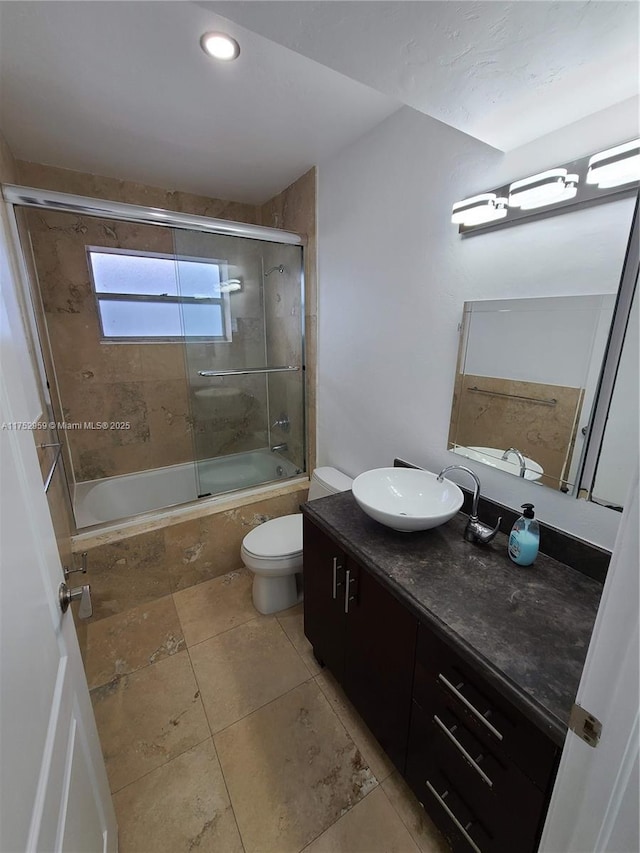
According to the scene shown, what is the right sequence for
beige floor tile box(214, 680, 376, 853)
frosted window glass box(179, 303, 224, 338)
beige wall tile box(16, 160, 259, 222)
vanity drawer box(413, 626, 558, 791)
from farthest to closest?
frosted window glass box(179, 303, 224, 338) → beige wall tile box(16, 160, 259, 222) → beige floor tile box(214, 680, 376, 853) → vanity drawer box(413, 626, 558, 791)

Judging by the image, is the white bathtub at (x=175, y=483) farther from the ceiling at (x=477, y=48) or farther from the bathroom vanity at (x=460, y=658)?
the ceiling at (x=477, y=48)

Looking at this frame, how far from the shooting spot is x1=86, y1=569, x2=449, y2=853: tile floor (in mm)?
1107

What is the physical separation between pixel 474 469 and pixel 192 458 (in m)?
2.21

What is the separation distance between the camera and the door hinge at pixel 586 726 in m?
0.50

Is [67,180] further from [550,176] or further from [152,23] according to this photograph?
[550,176]

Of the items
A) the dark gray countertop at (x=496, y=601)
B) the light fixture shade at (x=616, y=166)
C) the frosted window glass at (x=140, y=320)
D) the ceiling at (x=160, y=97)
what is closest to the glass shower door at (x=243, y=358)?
the frosted window glass at (x=140, y=320)

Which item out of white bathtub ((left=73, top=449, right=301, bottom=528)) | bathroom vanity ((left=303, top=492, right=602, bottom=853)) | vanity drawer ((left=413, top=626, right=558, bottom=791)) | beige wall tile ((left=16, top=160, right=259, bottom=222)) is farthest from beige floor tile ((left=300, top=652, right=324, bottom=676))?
beige wall tile ((left=16, top=160, right=259, bottom=222))

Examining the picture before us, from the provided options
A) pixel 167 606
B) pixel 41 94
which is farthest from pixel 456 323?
pixel 167 606

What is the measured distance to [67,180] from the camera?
212 cm

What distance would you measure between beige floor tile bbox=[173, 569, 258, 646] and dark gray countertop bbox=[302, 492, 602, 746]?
980 millimetres

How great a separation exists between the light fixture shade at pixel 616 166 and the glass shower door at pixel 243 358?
1699mm

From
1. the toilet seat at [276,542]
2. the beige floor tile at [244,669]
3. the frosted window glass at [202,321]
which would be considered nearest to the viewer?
the beige floor tile at [244,669]

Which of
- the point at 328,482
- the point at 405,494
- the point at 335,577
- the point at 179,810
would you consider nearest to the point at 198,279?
the point at 328,482

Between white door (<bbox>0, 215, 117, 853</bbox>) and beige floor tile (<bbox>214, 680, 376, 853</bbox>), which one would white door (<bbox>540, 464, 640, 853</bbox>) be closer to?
white door (<bbox>0, 215, 117, 853</bbox>)
